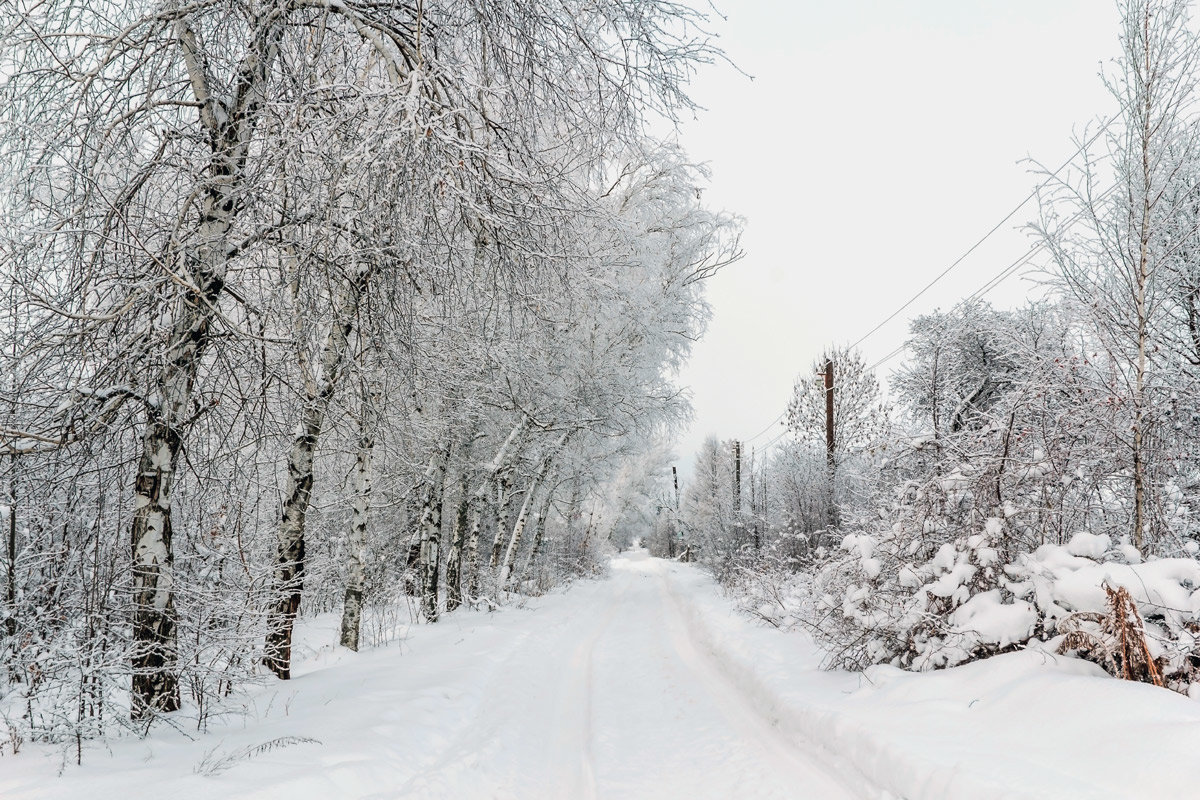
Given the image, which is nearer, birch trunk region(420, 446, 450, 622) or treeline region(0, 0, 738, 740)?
A: treeline region(0, 0, 738, 740)

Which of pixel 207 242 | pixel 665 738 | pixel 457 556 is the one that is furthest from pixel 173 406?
pixel 457 556

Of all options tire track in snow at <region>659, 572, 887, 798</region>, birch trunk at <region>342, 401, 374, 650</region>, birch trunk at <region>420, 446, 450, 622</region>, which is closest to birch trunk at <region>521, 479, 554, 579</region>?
birch trunk at <region>420, 446, 450, 622</region>

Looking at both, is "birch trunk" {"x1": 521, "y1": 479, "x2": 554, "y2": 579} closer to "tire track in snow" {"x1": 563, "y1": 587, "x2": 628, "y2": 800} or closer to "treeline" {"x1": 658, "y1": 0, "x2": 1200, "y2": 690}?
"tire track in snow" {"x1": 563, "y1": 587, "x2": 628, "y2": 800}

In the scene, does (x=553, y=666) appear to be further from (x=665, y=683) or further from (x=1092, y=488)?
(x=1092, y=488)

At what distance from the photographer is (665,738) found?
18.6 ft

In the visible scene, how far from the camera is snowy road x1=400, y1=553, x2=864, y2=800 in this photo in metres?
4.45

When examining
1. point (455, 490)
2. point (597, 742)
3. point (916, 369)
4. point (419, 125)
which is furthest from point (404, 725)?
point (916, 369)

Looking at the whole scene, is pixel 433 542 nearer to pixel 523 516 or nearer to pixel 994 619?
pixel 523 516

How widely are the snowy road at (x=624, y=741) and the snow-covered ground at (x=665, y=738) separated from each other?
25mm

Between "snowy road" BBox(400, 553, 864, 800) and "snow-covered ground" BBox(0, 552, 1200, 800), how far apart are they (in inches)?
1.0

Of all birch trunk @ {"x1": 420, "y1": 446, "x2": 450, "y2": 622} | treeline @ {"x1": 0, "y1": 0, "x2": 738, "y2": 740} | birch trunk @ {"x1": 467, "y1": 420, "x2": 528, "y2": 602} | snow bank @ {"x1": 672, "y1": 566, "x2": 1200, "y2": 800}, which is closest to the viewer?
snow bank @ {"x1": 672, "y1": 566, "x2": 1200, "y2": 800}

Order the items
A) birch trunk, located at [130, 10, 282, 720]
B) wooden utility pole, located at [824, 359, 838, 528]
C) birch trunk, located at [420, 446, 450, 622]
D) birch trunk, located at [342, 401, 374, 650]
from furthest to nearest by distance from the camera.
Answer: wooden utility pole, located at [824, 359, 838, 528] → birch trunk, located at [420, 446, 450, 622] → birch trunk, located at [342, 401, 374, 650] → birch trunk, located at [130, 10, 282, 720]

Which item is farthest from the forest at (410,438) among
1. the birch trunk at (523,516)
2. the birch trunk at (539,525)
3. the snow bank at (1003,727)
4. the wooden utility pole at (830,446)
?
the birch trunk at (539,525)

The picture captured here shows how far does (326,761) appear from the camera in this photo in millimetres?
3980
